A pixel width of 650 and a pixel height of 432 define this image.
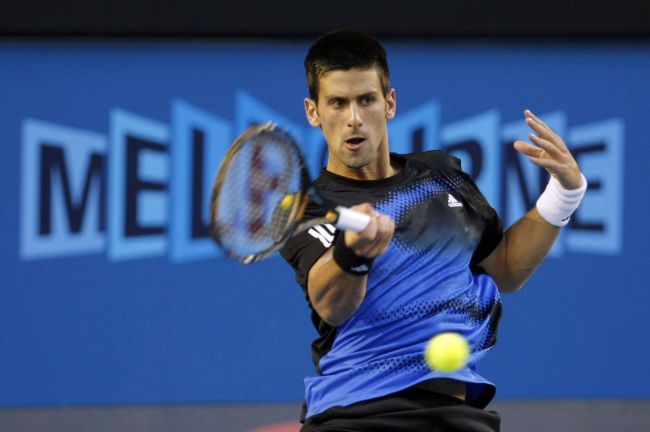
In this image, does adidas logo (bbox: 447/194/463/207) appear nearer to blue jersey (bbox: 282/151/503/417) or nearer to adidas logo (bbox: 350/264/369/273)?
blue jersey (bbox: 282/151/503/417)

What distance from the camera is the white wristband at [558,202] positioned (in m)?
3.47

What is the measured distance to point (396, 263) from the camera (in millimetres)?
3215

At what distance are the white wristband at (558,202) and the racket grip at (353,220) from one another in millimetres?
855

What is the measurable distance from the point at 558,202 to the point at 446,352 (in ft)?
2.30

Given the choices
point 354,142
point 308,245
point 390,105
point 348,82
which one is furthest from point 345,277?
point 390,105

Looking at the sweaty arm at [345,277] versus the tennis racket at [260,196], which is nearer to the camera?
the sweaty arm at [345,277]

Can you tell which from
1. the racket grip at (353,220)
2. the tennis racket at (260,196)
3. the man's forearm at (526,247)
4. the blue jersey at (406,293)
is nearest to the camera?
the racket grip at (353,220)

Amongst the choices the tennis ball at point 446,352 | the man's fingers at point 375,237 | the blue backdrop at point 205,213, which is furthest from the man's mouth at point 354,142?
the blue backdrop at point 205,213

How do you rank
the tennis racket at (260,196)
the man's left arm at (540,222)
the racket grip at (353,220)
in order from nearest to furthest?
the racket grip at (353,220)
the tennis racket at (260,196)
the man's left arm at (540,222)

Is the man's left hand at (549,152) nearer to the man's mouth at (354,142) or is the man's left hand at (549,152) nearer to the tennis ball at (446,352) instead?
the man's mouth at (354,142)

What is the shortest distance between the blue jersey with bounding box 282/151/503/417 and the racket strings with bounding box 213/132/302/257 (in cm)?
13

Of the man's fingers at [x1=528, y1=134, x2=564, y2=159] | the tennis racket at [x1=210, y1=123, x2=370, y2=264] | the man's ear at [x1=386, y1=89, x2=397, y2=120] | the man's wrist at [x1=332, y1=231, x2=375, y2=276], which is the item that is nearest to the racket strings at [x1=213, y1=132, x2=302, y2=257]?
the tennis racket at [x1=210, y1=123, x2=370, y2=264]

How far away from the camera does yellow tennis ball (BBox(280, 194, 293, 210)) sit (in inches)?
125

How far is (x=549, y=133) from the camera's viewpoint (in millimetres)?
3379
